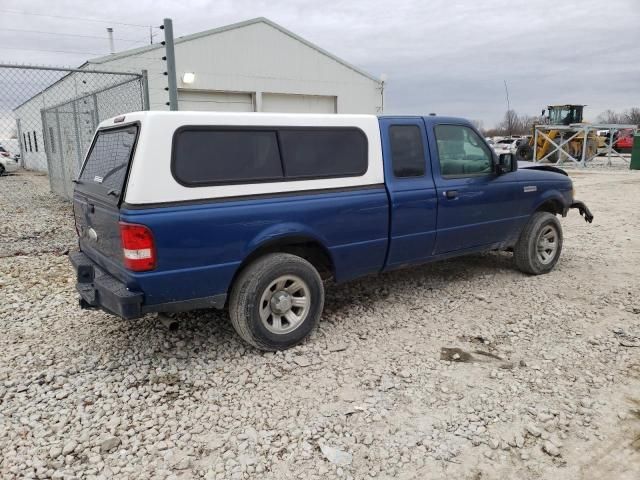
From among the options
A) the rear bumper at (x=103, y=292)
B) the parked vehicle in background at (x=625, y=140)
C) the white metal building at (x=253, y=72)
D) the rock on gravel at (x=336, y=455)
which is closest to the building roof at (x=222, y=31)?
the white metal building at (x=253, y=72)

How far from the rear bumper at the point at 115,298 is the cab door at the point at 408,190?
174cm

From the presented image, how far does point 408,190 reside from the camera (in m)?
4.51

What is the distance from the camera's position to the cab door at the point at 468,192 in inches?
190

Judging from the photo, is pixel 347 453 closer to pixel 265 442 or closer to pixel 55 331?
pixel 265 442

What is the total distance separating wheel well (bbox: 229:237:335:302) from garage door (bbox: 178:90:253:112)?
13.9 m

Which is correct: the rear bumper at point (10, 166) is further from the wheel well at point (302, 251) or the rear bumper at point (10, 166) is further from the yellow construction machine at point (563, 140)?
the yellow construction machine at point (563, 140)

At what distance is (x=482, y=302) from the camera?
5.07 m

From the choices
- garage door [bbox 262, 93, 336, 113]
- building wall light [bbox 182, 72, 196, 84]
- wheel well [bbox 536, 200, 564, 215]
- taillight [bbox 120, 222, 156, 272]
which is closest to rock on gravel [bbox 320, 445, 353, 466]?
taillight [bbox 120, 222, 156, 272]

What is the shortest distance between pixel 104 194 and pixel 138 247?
0.73 metres

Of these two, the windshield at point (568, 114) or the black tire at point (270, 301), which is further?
the windshield at point (568, 114)

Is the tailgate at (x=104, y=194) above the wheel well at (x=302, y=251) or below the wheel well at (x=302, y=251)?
above

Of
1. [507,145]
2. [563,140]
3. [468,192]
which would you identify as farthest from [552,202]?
[507,145]

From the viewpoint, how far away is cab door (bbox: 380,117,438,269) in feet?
14.6

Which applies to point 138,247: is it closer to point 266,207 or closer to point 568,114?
point 266,207
